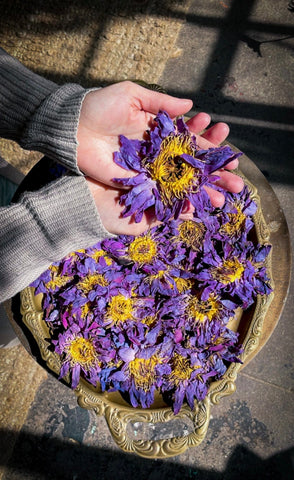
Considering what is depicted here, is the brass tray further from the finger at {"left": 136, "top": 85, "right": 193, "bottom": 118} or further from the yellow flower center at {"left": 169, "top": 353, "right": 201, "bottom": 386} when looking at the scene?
the finger at {"left": 136, "top": 85, "right": 193, "bottom": 118}

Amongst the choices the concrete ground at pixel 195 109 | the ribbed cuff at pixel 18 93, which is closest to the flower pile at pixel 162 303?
the ribbed cuff at pixel 18 93

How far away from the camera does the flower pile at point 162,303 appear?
3.40 ft

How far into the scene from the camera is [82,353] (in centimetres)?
107

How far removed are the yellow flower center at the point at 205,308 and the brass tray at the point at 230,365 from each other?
3.4 inches

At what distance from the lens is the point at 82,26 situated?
6.12ft

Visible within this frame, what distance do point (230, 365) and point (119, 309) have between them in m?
0.32

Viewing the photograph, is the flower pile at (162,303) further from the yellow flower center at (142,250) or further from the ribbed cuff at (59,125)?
the ribbed cuff at (59,125)

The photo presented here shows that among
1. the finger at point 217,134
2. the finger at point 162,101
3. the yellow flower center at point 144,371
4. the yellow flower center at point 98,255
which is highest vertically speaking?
the finger at point 162,101

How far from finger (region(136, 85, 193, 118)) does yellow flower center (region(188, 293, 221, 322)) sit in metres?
0.48

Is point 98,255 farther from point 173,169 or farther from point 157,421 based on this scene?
point 157,421

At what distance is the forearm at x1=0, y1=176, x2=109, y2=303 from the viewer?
948 millimetres

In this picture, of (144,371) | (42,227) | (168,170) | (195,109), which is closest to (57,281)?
(42,227)

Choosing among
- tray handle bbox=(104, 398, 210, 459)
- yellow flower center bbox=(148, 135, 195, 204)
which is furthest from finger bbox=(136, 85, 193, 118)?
tray handle bbox=(104, 398, 210, 459)

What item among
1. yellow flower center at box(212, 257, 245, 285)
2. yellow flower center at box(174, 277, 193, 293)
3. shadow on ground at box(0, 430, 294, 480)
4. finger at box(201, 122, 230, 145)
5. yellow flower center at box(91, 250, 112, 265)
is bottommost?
shadow on ground at box(0, 430, 294, 480)
